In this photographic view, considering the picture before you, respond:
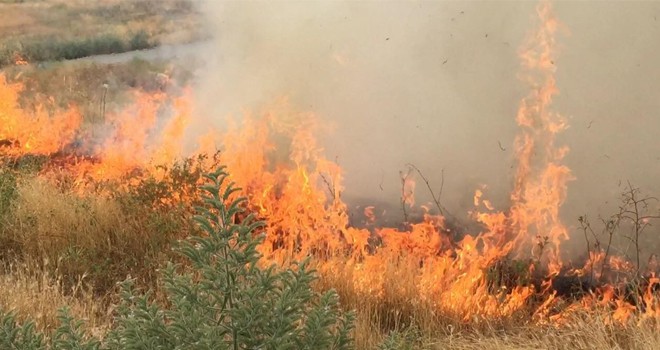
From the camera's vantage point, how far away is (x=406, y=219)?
19.6 feet

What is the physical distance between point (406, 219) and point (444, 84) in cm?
147

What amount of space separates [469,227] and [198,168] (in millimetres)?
2298

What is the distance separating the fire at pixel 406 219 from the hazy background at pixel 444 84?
0.77 ft

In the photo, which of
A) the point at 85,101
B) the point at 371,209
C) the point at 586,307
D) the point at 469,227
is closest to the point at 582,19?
the point at 469,227

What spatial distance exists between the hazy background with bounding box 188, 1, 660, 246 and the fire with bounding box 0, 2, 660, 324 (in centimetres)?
23

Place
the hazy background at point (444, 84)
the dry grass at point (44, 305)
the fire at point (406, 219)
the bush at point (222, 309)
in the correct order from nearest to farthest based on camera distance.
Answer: the bush at point (222, 309), the dry grass at point (44, 305), the fire at point (406, 219), the hazy background at point (444, 84)

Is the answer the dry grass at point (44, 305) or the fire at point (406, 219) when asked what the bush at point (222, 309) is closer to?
the dry grass at point (44, 305)

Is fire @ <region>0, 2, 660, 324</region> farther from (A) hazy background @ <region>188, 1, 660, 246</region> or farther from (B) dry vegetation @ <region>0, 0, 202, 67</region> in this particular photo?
(B) dry vegetation @ <region>0, 0, 202, 67</region>

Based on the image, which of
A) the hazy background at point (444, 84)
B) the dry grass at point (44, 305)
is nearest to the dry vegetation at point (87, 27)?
the hazy background at point (444, 84)

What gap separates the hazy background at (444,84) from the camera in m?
5.95

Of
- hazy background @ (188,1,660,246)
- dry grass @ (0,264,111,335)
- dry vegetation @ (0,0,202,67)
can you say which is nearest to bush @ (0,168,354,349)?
dry grass @ (0,264,111,335)

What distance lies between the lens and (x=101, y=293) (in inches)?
187

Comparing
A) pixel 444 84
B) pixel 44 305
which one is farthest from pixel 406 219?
pixel 44 305

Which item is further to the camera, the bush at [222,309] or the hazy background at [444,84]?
the hazy background at [444,84]
